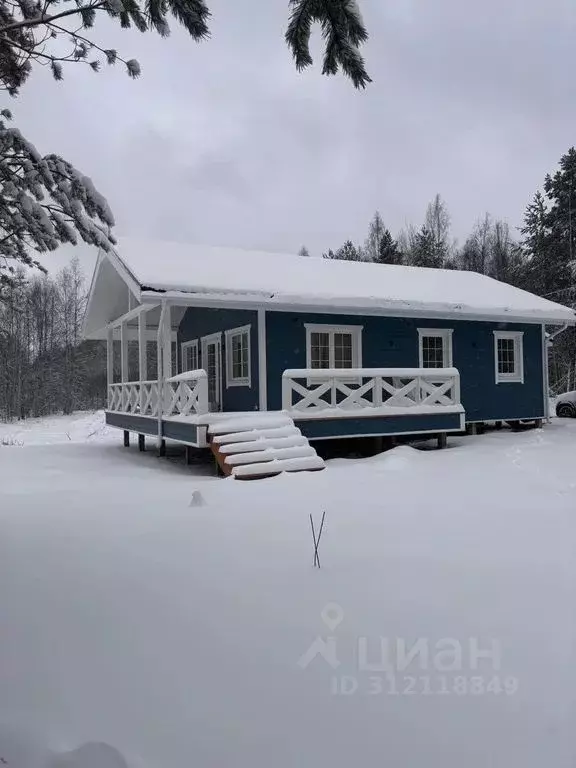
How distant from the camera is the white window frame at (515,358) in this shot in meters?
14.6

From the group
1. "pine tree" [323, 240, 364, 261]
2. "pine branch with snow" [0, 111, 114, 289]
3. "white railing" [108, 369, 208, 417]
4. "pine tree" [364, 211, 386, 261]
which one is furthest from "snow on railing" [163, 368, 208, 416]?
"pine tree" [364, 211, 386, 261]

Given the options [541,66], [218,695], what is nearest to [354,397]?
[541,66]

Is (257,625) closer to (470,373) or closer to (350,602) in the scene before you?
(350,602)

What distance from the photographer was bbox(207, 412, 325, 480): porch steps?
28.1ft

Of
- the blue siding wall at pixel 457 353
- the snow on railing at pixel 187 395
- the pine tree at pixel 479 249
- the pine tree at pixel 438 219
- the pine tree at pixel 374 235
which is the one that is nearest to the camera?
the snow on railing at pixel 187 395

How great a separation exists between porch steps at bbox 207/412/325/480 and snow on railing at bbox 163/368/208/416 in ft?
1.71

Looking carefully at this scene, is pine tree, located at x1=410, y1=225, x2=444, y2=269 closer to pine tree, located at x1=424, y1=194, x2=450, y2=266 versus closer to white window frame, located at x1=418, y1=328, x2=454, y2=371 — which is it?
pine tree, located at x1=424, y1=194, x2=450, y2=266

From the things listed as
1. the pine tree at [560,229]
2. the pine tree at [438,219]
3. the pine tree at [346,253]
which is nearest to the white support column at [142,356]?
the pine tree at [560,229]

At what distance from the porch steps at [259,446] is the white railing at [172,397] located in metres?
0.63

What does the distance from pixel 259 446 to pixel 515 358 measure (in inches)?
338

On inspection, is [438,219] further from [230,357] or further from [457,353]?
[230,357]

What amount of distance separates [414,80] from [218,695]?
7118 millimetres

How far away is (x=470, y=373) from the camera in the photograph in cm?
1409

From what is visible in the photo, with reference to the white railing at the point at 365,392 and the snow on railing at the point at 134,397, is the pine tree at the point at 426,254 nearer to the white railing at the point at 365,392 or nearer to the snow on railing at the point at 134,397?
the white railing at the point at 365,392
